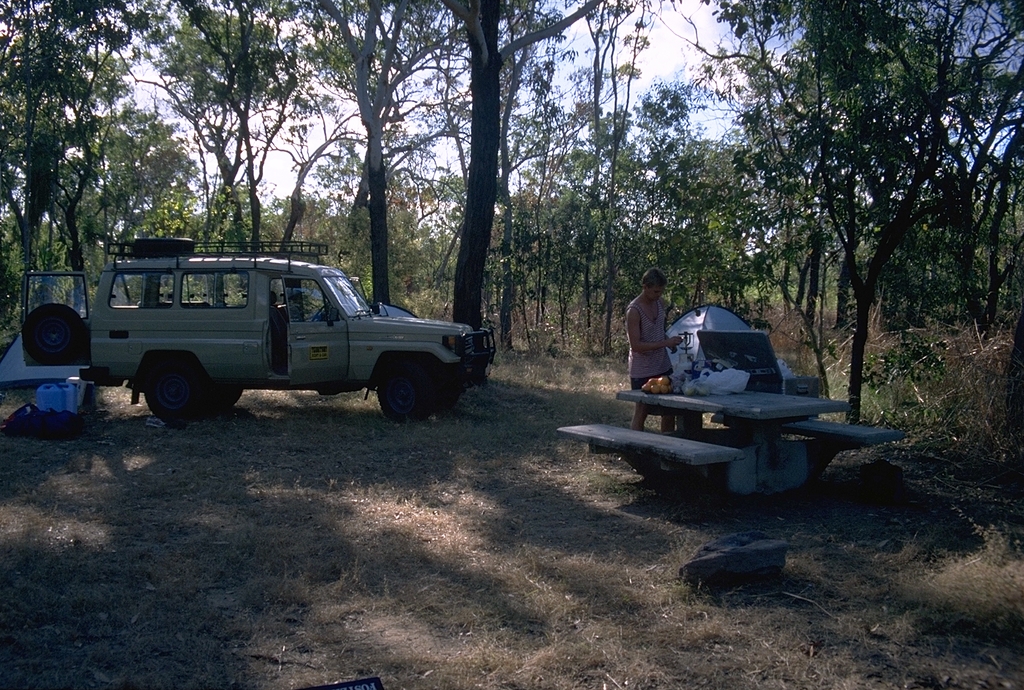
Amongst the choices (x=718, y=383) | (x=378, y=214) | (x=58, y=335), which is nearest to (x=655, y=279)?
(x=718, y=383)

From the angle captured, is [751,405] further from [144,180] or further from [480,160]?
[144,180]

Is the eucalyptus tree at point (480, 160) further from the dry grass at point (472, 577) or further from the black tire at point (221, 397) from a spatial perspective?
the dry grass at point (472, 577)

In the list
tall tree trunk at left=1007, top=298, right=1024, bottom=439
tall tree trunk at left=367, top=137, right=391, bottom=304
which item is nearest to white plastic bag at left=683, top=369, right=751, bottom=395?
tall tree trunk at left=1007, top=298, right=1024, bottom=439

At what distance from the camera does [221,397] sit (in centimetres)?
1204

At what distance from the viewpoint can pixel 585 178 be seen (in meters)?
24.4

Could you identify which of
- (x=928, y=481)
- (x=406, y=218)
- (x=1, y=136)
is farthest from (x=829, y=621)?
(x=406, y=218)

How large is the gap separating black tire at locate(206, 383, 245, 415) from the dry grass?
2.22 metres

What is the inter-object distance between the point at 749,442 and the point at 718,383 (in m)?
0.62

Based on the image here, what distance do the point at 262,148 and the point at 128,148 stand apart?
25.3ft

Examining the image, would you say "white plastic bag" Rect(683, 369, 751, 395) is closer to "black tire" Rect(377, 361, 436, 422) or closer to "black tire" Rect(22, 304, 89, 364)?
"black tire" Rect(377, 361, 436, 422)

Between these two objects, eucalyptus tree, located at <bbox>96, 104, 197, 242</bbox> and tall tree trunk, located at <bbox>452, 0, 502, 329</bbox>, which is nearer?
tall tree trunk, located at <bbox>452, 0, 502, 329</bbox>

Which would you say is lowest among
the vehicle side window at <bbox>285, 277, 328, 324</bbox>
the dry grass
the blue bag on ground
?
the dry grass

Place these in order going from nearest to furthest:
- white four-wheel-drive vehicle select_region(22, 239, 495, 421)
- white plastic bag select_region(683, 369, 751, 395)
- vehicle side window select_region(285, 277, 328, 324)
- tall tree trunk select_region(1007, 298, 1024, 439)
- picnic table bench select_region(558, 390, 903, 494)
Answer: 1. picnic table bench select_region(558, 390, 903, 494)
2. white plastic bag select_region(683, 369, 751, 395)
3. tall tree trunk select_region(1007, 298, 1024, 439)
4. white four-wheel-drive vehicle select_region(22, 239, 495, 421)
5. vehicle side window select_region(285, 277, 328, 324)

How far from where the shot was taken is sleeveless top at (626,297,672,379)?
830 centimetres
